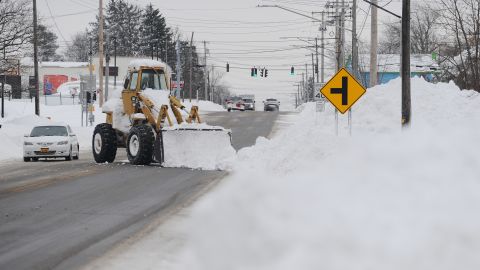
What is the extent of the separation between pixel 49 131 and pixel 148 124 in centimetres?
753

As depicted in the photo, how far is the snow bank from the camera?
610 cm

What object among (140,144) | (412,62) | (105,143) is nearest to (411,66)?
(412,62)

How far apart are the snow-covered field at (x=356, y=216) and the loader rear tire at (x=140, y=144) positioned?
46.6 feet

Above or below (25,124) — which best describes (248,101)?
above

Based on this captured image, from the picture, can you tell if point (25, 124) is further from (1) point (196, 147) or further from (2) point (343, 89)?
Answer: (2) point (343, 89)

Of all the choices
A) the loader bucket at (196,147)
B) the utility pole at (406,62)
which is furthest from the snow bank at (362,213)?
the loader bucket at (196,147)

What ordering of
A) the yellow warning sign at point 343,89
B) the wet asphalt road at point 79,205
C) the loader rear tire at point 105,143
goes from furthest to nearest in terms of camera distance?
the loader rear tire at point 105,143
the yellow warning sign at point 343,89
the wet asphalt road at point 79,205

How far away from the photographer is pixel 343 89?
912 inches

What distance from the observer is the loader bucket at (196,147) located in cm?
2380

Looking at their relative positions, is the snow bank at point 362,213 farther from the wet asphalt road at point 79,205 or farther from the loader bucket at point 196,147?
the loader bucket at point 196,147

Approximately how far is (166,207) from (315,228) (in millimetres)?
8093

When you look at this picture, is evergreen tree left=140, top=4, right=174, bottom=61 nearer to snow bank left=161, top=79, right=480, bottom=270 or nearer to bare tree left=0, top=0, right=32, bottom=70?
bare tree left=0, top=0, right=32, bottom=70

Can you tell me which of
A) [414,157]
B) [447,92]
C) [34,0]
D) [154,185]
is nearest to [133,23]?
[34,0]

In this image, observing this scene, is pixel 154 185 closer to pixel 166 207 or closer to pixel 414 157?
pixel 166 207
